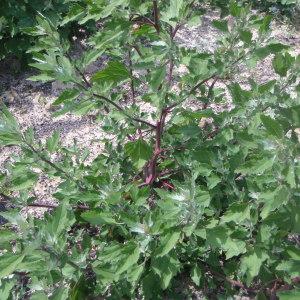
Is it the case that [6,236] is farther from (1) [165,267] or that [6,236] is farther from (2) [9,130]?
(1) [165,267]

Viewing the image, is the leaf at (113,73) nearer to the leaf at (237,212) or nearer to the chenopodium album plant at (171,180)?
the chenopodium album plant at (171,180)

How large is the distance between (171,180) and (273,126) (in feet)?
2.22

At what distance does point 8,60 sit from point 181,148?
8.00ft

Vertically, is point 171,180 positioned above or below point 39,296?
above

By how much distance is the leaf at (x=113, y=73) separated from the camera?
5.69 feet

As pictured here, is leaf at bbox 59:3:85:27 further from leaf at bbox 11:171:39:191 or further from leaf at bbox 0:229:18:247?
leaf at bbox 0:229:18:247

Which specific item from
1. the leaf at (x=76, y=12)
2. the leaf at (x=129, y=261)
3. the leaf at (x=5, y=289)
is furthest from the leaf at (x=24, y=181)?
the leaf at (x=76, y=12)

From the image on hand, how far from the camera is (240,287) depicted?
2.49 meters

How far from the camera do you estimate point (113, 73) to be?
1.77 meters

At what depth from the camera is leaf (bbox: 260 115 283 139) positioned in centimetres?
159

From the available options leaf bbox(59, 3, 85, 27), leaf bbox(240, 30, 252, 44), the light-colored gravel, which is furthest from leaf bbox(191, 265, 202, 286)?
leaf bbox(59, 3, 85, 27)

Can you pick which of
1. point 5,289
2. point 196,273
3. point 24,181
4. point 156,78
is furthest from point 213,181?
point 5,289

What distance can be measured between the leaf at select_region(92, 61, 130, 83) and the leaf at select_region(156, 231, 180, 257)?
71cm

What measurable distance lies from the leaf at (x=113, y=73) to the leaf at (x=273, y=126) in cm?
60
